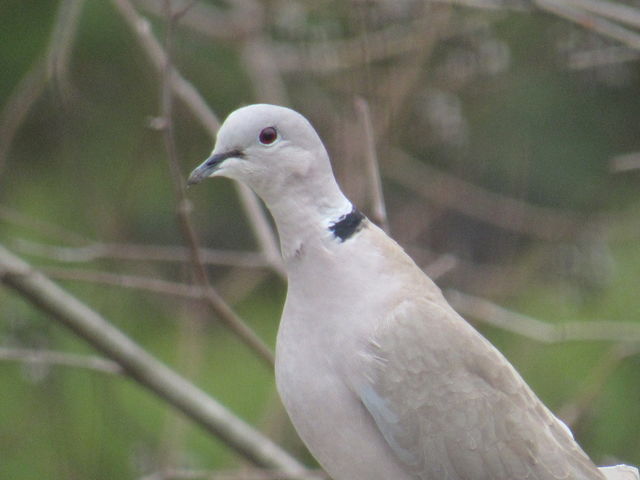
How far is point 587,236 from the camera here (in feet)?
14.8

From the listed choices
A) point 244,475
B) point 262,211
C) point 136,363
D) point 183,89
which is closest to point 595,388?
point 244,475

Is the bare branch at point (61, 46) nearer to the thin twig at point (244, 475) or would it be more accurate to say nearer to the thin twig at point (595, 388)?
the thin twig at point (244, 475)

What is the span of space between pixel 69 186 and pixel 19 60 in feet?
2.35

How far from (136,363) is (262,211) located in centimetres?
145

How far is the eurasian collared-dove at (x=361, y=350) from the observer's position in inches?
81.6

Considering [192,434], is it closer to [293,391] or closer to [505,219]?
[505,219]

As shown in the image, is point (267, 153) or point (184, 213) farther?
point (184, 213)

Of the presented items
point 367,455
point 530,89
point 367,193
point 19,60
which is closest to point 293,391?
point 367,455

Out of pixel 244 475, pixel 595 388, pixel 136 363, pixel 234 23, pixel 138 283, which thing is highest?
pixel 234 23

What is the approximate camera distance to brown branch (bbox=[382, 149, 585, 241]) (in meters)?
3.98

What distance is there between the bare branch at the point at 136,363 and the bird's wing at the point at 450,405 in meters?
0.92

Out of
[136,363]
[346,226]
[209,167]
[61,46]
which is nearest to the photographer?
[209,167]

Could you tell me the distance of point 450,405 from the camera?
217cm

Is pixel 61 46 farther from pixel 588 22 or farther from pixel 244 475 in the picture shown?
pixel 244 475
